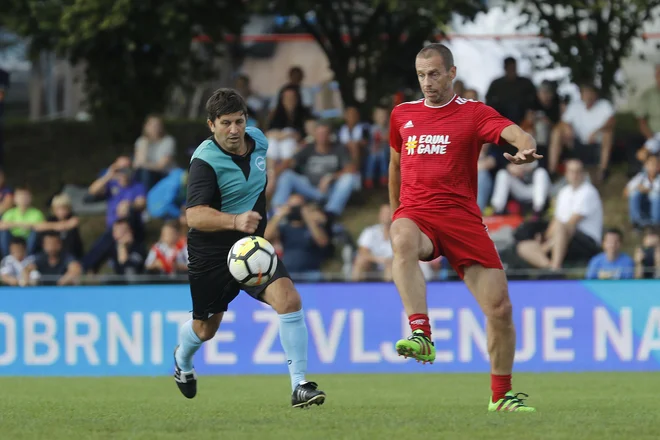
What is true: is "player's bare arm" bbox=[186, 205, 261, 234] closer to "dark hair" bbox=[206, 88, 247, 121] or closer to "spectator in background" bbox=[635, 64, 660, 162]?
"dark hair" bbox=[206, 88, 247, 121]

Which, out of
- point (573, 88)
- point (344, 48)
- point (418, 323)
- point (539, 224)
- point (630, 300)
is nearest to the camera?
point (418, 323)

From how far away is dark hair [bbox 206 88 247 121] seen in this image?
27.3 ft

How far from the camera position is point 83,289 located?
1545 centimetres

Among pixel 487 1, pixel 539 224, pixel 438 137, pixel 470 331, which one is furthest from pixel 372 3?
pixel 438 137

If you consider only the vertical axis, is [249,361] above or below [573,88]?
below

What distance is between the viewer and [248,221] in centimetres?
800

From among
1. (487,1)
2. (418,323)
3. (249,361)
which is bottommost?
(249,361)

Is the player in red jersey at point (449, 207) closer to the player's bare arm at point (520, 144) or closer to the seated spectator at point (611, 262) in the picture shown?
the player's bare arm at point (520, 144)

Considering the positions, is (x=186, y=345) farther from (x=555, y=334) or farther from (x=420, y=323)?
(x=555, y=334)

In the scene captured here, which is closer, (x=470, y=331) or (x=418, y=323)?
(x=418, y=323)

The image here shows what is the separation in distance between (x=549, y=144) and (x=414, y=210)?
32.3 ft

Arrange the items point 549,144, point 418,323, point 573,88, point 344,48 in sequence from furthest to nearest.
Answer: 1. point 344,48
2. point 573,88
3. point 549,144
4. point 418,323

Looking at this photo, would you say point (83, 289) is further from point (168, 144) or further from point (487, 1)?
point (487, 1)

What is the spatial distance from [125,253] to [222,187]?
27.7ft
